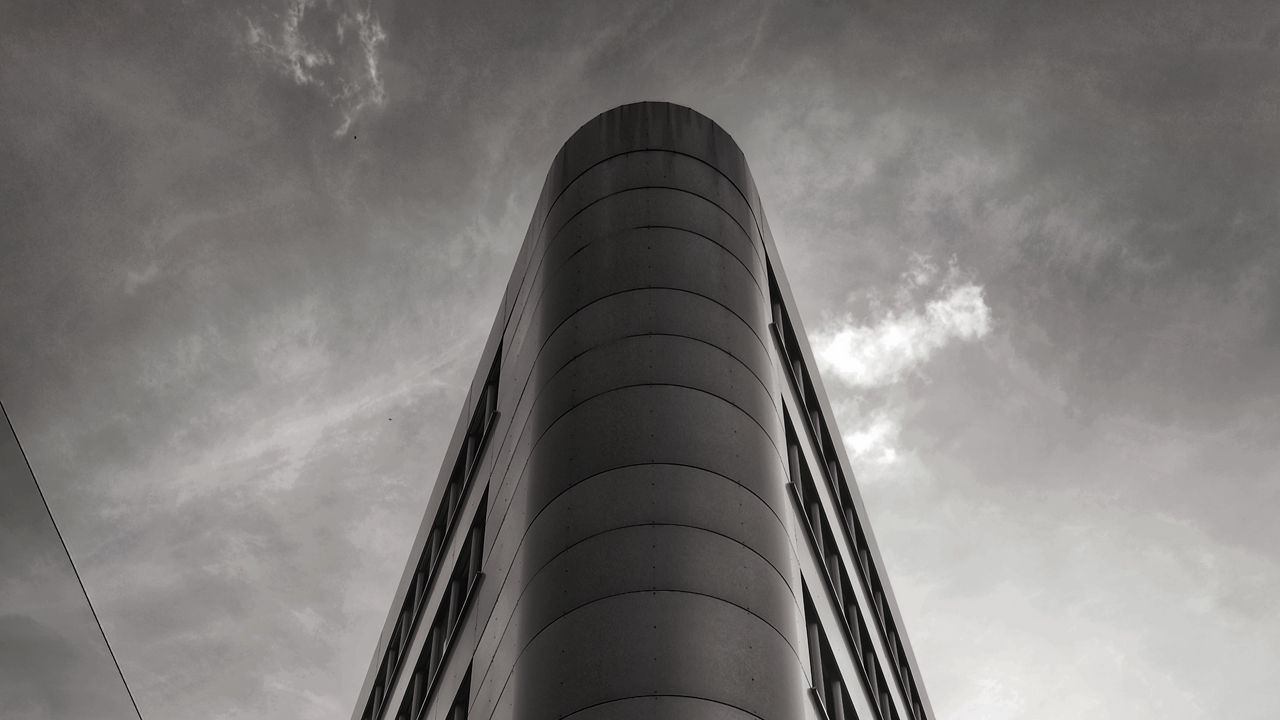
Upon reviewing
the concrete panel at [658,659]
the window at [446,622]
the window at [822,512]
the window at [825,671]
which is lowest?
the concrete panel at [658,659]

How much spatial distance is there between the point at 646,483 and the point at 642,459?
52 cm

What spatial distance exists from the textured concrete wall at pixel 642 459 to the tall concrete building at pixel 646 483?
0.15 feet

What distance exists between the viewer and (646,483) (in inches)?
711

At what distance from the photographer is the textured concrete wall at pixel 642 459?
1603cm

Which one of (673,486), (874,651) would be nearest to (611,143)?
(673,486)

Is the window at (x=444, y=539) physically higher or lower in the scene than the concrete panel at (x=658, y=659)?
higher

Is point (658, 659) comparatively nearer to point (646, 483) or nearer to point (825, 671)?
point (646, 483)

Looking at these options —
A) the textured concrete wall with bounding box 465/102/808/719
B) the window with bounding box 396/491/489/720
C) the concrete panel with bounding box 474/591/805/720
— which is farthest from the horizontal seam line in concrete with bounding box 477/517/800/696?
the window with bounding box 396/491/489/720

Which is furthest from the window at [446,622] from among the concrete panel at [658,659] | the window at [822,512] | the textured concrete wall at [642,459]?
the window at [822,512]

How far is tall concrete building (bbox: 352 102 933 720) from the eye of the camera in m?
16.2

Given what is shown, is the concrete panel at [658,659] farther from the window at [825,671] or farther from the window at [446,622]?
the window at [446,622]

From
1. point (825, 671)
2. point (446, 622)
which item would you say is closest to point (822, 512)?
point (825, 671)

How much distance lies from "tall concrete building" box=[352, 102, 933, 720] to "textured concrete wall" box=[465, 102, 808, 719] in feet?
0.15

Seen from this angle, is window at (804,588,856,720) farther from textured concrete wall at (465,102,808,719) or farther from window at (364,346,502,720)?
window at (364,346,502,720)
